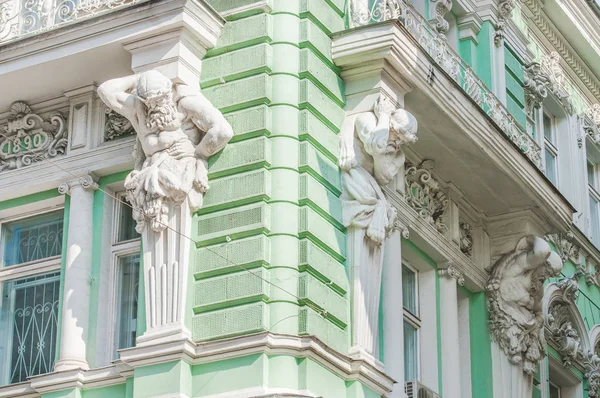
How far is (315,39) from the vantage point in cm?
1562

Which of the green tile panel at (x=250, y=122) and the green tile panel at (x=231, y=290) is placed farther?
the green tile panel at (x=250, y=122)

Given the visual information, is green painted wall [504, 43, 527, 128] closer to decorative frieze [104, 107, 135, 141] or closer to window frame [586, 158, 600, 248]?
window frame [586, 158, 600, 248]

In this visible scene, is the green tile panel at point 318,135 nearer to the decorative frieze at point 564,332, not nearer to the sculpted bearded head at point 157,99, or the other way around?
the sculpted bearded head at point 157,99

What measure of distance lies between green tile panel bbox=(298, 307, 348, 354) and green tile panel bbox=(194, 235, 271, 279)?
610 millimetres

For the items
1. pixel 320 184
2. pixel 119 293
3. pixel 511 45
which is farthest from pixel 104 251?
pixel 511 45

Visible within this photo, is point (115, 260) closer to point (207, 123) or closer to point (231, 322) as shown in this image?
point (207, 123)

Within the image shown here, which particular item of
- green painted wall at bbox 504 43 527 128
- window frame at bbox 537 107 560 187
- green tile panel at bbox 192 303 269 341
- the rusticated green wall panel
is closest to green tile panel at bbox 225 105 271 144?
the rusticated green wall panel

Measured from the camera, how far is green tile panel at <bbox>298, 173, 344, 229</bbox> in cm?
1480

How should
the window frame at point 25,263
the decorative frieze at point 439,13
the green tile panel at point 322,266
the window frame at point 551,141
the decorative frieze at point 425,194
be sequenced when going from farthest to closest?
the window frame at point 551,141, the decorative frieze at point 439,13, the decorative frieze at point 425,194, the window frame at point 25,263, the green tile panel at point 322,266

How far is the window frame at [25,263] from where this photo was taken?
52.2 feet

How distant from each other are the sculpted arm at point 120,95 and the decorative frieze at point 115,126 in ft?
1.84

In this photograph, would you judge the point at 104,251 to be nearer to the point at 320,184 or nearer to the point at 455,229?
the point at 320,184

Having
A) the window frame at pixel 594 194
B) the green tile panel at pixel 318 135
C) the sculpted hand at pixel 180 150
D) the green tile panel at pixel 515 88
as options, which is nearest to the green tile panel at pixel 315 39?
the green tile panel at pixel 318 135

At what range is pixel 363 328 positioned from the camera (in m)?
14.9
